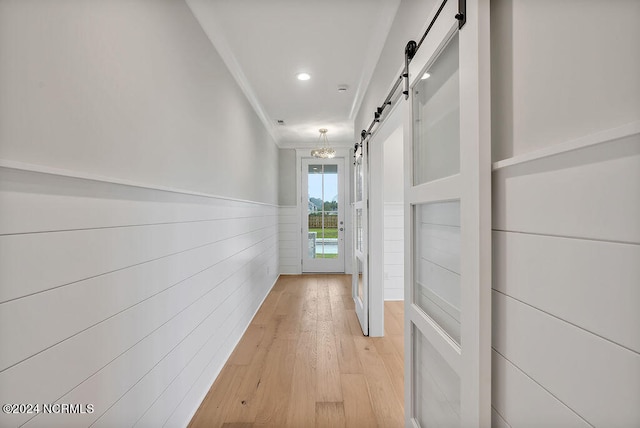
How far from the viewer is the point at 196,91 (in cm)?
196

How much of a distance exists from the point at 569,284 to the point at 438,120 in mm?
795

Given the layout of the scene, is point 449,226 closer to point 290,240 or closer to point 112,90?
point 112,90

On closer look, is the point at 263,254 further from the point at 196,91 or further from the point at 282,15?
the point at 282,15

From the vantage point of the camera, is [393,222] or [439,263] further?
[393,222]

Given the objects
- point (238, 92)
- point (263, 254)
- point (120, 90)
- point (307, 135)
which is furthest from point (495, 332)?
point (307, 135)

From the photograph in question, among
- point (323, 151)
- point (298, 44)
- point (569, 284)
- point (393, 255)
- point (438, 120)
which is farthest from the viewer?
point (323, 151)

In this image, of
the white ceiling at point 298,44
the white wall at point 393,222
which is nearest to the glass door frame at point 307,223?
the white wall at point 393,222

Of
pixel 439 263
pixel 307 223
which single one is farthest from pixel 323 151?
pixel 439 263

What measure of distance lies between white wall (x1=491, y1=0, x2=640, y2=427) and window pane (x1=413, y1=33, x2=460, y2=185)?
0.76 ft

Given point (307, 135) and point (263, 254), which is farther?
point (307, 135)

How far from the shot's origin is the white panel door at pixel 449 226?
81 cm

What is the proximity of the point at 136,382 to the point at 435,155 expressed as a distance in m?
1.53

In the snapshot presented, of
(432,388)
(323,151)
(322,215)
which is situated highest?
(323,151)

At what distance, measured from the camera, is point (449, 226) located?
3.62 feet
